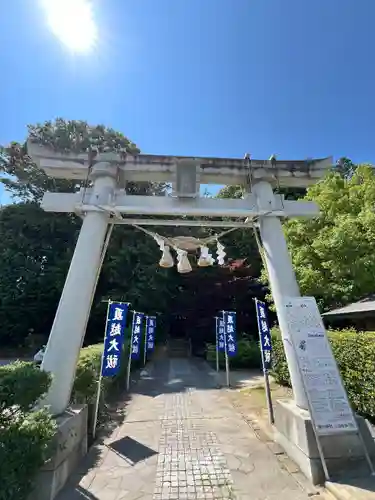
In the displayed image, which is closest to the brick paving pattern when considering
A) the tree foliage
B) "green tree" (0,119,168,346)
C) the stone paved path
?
the stone paved path

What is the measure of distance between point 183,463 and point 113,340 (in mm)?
3067

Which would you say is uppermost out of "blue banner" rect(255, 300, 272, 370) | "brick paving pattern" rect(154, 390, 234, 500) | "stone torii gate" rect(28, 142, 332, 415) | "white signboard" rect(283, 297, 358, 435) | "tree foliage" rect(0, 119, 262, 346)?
"tree foliage" rect(0, 119, 262, 346)

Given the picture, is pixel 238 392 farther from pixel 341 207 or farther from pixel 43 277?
pixel 43 277

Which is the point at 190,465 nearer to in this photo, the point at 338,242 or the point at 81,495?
the point at 81,495

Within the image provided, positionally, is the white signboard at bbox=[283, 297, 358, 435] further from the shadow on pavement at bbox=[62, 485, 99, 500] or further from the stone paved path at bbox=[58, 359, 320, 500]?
the shadow on pavement at bbox=[62, 485, 99, 500]

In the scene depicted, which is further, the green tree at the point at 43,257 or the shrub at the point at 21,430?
the green tree at the point at 43,257

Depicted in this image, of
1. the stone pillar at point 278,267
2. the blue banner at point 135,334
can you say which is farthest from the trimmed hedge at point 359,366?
the blue banner at point 135,334

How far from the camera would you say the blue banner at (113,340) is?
6617mm

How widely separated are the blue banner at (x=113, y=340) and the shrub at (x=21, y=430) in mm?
3226

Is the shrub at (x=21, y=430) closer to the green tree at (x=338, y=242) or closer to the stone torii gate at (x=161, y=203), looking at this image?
the stone torii gate at (x=161, y=203)

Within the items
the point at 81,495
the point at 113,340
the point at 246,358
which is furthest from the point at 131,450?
the point at 246,358

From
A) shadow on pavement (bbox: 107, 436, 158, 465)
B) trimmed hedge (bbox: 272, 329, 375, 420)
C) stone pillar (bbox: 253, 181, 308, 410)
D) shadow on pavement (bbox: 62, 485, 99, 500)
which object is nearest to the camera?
shadow on pavement (bbox: 62, 485, 99, 500)

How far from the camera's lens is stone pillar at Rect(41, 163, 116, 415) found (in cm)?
425

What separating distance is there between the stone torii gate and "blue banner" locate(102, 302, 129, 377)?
2315mm
